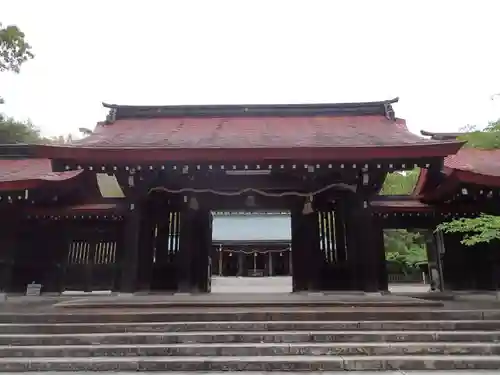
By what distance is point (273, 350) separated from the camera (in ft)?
18.8

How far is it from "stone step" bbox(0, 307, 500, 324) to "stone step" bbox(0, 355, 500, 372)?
1336 mm

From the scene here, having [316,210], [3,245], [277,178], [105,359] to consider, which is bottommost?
[105,359]

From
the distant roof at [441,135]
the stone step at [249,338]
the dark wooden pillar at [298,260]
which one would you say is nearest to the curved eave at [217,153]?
the dark wooden pillar at [298,260]

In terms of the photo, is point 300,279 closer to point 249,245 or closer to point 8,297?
point 8,297

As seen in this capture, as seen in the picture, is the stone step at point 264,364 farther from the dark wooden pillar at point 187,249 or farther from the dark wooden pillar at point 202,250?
the dark wooden pillar at point 202,250

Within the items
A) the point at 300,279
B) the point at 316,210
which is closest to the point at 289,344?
the point at 300,279

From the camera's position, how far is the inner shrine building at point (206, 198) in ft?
30.2

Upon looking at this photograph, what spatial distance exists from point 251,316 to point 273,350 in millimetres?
1175

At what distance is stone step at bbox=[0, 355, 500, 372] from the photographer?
5258 mm

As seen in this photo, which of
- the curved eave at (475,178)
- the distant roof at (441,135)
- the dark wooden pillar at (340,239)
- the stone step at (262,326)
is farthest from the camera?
the distant roof at (441,135)

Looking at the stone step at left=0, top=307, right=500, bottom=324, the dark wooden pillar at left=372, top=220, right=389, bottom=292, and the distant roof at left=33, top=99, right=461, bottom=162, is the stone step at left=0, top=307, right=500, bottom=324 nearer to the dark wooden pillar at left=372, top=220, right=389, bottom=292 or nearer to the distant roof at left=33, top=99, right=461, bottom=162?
the dark wooden pillar at left=372, top=220, right=389, bottom=292

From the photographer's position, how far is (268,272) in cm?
3064

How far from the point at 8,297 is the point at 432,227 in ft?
42.9

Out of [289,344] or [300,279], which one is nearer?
[289,344]
